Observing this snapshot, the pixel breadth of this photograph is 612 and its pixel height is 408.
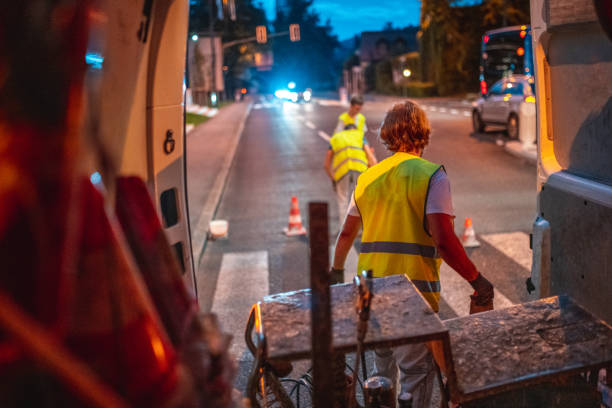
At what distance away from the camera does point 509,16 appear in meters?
42.1

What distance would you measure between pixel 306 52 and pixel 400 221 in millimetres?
133109

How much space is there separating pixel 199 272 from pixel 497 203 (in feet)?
18.2

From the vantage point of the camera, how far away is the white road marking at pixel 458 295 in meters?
6.28

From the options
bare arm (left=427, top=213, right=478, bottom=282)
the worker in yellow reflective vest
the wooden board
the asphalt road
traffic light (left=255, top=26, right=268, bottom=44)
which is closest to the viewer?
the wooden board

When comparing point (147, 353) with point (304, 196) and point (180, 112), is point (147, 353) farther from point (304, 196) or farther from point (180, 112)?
point (304, 196)

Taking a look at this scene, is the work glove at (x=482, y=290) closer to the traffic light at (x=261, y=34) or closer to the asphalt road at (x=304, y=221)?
the asphalt road at (x=304, y=221)

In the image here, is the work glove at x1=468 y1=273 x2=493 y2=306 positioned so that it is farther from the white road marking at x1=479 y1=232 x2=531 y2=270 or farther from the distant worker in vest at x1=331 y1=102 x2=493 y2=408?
the white road marking at x1=479 y1=232 x2=531 y2=270

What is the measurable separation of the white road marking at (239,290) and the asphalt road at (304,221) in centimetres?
1

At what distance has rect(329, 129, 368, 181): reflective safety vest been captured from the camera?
8.13 m

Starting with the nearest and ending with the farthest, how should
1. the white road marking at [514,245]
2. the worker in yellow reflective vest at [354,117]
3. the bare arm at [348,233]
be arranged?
the bare arm at [348,233] → the white road marking at [514,245] → the worker in yellow reflective vest at [354,117]

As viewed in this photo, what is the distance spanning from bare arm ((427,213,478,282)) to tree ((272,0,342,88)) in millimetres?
129709

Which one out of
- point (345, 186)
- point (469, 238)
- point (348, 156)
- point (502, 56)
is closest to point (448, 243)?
point (348, 156)

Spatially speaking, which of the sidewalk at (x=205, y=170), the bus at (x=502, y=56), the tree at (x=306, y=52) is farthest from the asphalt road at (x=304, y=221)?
the tree at (x=306, y=52)

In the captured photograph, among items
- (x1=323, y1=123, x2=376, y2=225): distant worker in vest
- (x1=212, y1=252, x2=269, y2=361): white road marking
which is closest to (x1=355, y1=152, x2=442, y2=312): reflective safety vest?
(x1=212, y1=252, x2=269, y2=361): white road marking
